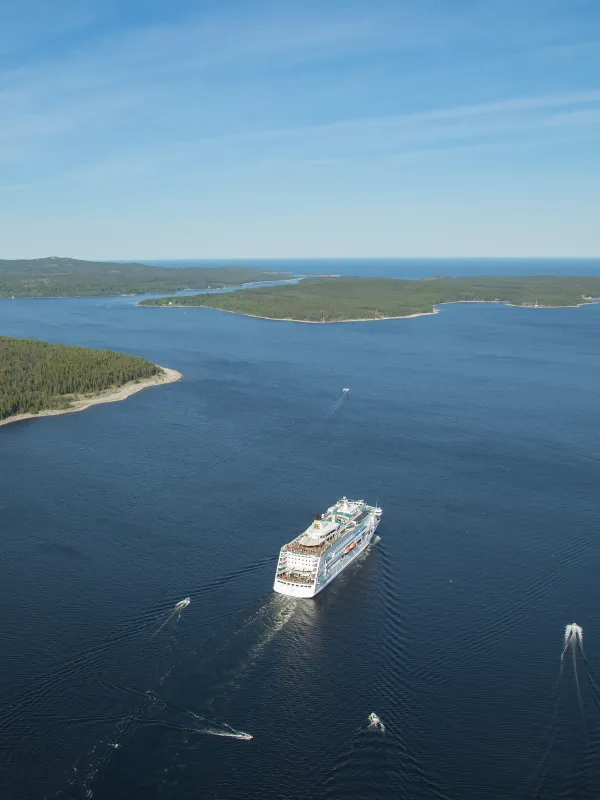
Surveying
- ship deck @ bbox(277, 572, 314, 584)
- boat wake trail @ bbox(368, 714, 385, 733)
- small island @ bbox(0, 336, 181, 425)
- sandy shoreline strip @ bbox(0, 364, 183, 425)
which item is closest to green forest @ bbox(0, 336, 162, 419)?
small island @ bbox(0, 336, 181, 425)

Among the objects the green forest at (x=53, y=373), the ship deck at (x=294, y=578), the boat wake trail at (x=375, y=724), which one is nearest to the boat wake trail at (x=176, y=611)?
the ship deck at (x=294, y=578)

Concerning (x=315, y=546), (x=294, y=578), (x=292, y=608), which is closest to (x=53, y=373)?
(x=315, y=546)

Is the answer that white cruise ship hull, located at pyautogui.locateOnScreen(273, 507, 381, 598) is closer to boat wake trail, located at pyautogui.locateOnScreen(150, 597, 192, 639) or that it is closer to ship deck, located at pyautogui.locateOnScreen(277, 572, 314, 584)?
ship deck, located at pyautogui.locateOnScreen(277, 572, 314, 584)

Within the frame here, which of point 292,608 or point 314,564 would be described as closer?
point 292,608

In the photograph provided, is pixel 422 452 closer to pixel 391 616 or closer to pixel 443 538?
pixel 443 538

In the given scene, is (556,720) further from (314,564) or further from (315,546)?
(315,546)

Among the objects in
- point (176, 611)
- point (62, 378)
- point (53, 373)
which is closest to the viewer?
point (176, 611)
